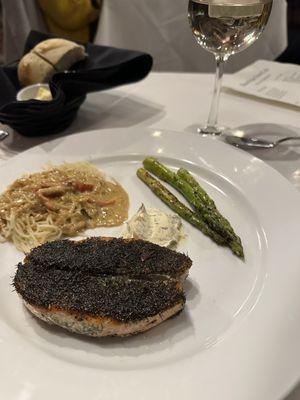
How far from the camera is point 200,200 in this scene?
2.12 meters

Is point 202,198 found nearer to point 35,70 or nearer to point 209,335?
point 209,335

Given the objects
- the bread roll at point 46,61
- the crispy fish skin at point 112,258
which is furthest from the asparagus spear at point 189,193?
the bread roll at point 46,61

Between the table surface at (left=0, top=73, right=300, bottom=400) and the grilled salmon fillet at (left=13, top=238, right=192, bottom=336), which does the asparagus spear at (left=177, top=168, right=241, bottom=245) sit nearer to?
the grilled salmon fillet at (left=13, top=238, right=192, bottom=336)

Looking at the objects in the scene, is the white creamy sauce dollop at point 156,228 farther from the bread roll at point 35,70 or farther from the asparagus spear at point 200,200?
the bread roll at point 35,70

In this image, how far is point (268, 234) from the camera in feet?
6.10

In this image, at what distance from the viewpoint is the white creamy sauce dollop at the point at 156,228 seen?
190 centimetres

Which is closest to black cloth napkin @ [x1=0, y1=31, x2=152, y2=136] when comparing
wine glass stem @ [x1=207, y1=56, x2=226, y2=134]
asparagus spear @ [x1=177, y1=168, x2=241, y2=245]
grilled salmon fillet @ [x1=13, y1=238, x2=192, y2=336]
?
wine glass stem @ [x1=207, y1=56, x2=226, y2=134]

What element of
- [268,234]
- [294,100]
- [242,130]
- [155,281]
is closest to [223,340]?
[155,281]

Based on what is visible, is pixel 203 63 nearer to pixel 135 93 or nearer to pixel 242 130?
pixel 135 93

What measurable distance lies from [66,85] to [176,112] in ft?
2.46

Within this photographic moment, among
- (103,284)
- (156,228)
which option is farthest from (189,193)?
(103,284)

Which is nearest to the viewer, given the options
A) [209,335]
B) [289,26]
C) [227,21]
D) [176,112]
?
[209,335]

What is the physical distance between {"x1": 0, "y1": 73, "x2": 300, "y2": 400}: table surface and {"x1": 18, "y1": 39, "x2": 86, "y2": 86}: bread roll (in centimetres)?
32

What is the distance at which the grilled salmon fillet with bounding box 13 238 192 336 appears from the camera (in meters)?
1.43
